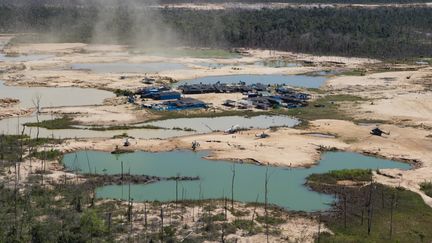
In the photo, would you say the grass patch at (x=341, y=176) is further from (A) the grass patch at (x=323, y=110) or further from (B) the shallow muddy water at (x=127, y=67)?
(B) the shallow muddy water at (x=127, y=67)

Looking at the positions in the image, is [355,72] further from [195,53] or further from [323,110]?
[195,53]

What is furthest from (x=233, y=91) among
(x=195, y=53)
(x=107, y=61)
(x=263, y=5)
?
(x=263, y=5)

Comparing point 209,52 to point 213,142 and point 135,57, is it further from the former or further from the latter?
point 213,142

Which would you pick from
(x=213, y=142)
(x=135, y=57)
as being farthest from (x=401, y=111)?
(x=135, y=57)

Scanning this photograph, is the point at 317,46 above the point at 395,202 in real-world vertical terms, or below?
above

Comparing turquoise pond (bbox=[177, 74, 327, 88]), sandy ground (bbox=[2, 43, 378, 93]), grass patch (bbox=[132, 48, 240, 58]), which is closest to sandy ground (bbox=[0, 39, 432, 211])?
sandy ground (bbox=[2, 43, 378, 93])

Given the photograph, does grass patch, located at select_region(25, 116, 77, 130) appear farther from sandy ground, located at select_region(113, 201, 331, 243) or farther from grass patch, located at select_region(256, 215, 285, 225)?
grass patch, located at select_region(256, 215, 285, 225)

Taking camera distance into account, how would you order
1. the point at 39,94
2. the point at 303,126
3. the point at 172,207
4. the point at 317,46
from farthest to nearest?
the point at 317,46
the point at 39,94
the point at 303,126
the point at 172,207
